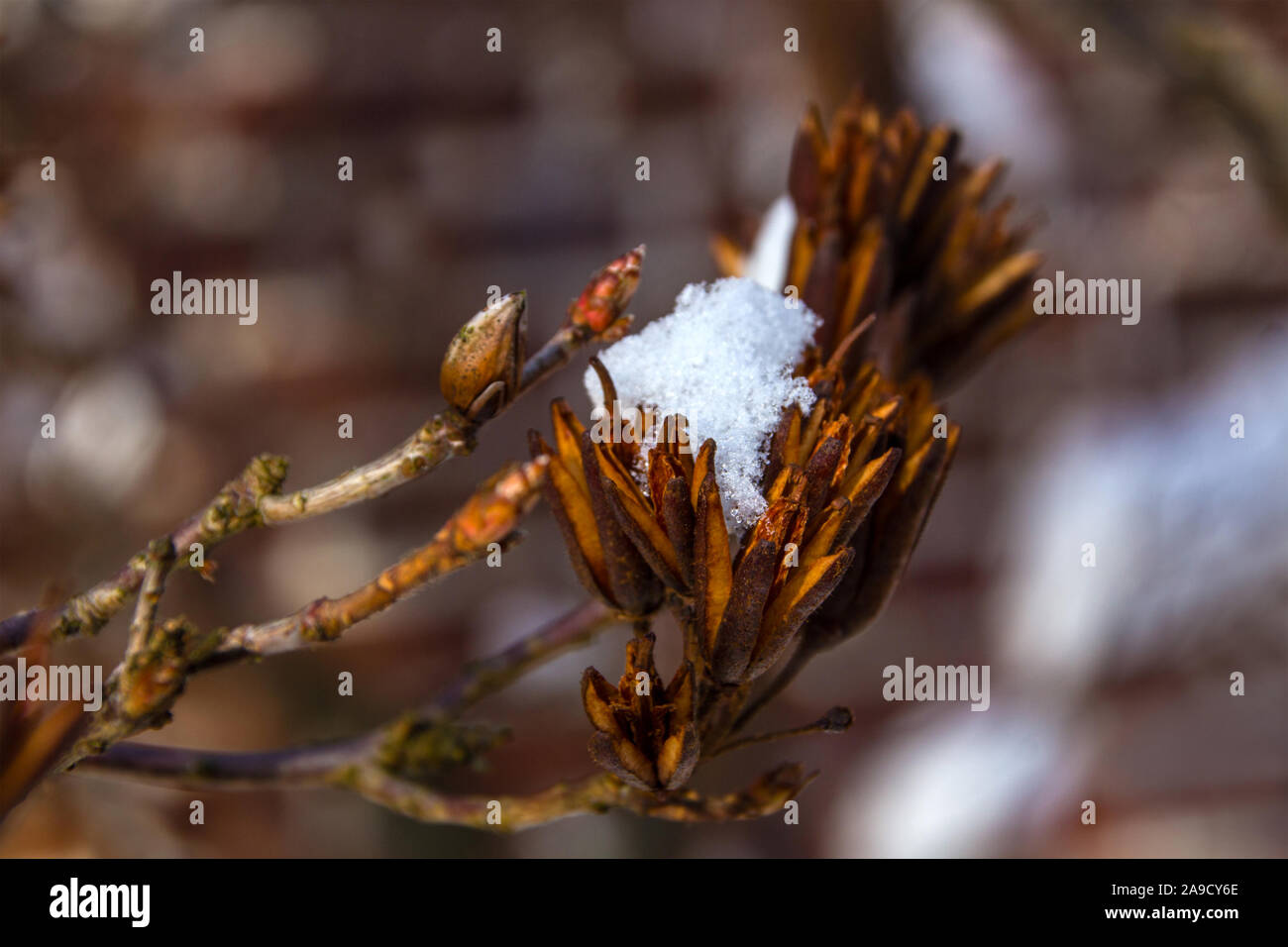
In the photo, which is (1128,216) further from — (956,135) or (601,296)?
(601,296)

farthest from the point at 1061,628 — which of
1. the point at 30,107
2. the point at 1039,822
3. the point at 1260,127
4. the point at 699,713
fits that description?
the point at 30,107
